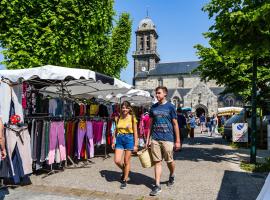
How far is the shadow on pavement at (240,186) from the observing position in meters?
5.88

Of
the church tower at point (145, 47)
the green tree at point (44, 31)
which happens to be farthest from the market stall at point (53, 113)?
the church tower at point (145, 47)

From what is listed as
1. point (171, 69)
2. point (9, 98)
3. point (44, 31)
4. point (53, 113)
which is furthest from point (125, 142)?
point (171, 69)

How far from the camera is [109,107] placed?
1353 cm

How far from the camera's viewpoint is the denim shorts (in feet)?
21.7

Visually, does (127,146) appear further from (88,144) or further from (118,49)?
(118,49)

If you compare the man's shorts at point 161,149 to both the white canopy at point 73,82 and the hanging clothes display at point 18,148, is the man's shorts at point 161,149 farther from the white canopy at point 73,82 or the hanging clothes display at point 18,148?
the white canopy at point 73,82

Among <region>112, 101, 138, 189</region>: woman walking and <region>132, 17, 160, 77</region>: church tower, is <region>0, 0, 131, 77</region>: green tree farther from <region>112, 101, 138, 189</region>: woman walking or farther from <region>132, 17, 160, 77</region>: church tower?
<region>132, 17, 160, 77</region>: church tower

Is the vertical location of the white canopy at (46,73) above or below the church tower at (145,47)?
below

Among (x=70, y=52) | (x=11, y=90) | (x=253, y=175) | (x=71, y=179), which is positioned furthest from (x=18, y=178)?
(x=70, y=52)

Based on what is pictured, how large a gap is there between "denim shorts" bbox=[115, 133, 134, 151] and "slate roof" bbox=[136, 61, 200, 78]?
3222 inches

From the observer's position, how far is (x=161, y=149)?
6.23 m

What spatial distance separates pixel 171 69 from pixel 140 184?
279 feet

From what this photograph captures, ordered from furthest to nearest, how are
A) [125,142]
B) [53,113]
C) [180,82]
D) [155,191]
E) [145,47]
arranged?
[180,82] < [145,47] < [53,113] < [125,142] < [155,191]

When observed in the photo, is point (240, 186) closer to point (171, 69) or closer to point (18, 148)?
point (18, 148)
